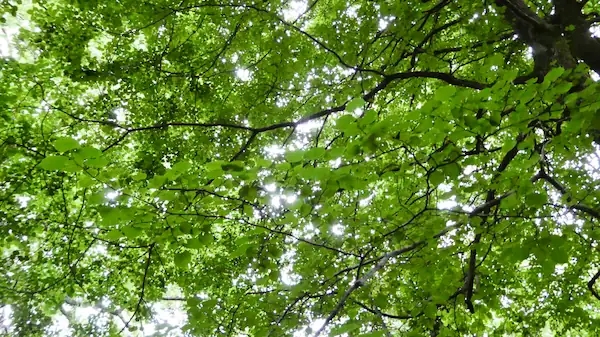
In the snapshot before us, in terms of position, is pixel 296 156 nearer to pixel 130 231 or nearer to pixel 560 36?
pixel 130 231

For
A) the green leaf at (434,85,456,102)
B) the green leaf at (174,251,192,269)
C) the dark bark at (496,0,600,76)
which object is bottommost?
the green leaf at (174,251,192,269)

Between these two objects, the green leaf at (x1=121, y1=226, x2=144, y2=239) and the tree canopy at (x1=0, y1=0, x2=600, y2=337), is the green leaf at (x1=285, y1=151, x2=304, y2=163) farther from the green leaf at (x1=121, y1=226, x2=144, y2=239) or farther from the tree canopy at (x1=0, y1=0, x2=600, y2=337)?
the green leaf at (x1=121, y1=226, x2=144, y2=239)

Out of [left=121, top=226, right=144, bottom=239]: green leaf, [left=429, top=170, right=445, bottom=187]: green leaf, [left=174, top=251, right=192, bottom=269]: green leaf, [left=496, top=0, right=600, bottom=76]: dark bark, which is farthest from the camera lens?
[left=496, top=0, right=600, bottom=76]: dark bark

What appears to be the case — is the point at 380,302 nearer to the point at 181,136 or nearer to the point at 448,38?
the point at 181,136

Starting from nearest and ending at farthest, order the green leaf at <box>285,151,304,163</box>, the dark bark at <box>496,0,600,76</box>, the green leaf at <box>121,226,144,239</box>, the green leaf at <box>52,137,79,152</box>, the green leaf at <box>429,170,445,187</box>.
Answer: the green leaf at <box>52,137,79,152</box> → the green leaf at <box>285,151,304,163</box> → the green leaf at <box>121,226,144,239</box> → the green leaf at <box>429,170,445,187</box> → the dark bark at <box>496,0,600,76</box>

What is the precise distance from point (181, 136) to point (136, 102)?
0.80 meters

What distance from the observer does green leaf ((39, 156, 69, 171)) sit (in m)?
1.40

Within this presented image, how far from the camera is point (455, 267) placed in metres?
4.70

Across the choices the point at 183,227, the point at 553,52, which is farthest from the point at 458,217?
the point at 553,52

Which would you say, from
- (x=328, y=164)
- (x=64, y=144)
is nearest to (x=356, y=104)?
(x=64, y=144)

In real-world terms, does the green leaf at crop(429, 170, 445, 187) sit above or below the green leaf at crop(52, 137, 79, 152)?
above

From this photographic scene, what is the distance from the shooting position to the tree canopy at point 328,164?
190cm

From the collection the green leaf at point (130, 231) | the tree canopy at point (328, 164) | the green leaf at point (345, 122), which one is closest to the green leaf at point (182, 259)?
the tree canopy at point (328, 164)

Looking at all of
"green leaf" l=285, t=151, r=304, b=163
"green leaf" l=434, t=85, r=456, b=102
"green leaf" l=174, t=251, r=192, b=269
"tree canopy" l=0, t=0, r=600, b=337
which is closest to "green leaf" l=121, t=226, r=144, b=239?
"tree canopy" l=0, t=0, r=600, b=337
